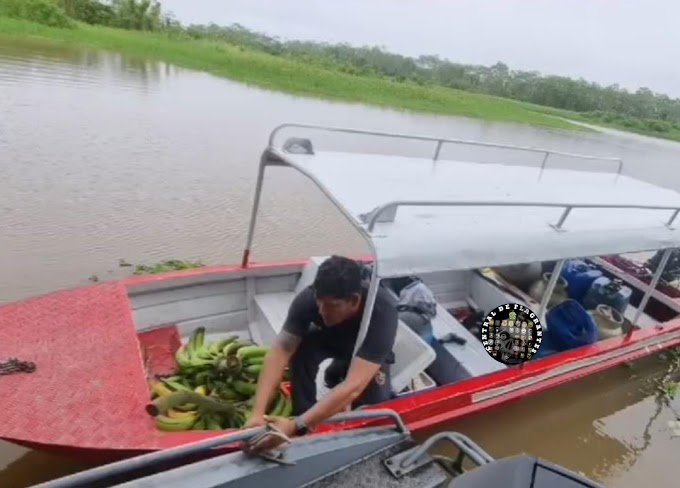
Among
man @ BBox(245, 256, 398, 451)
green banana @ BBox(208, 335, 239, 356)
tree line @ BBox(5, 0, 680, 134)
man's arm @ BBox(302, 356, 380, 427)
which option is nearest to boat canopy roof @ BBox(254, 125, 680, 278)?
man @ BBox(245, 256, 398, 451)

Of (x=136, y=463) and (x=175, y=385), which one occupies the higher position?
(x=136, y=463)

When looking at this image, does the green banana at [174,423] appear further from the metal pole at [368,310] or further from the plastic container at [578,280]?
the plastic container at [578,280]

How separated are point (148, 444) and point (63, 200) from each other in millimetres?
5956

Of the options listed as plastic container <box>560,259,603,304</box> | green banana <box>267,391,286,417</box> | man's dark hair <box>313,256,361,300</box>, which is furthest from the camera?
plastic container <box>560,259,603,304</box>

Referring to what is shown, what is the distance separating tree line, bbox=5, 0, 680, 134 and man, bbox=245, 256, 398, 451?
3239 centimetres

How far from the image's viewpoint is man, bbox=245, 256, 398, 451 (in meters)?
2.68

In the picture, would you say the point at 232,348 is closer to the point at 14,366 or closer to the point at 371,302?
the point at 14,366

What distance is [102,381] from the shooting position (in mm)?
3066

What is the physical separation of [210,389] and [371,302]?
146 cm

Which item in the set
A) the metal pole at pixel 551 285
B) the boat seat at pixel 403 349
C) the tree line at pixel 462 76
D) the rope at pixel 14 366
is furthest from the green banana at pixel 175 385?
the tree line at pixel 462 76

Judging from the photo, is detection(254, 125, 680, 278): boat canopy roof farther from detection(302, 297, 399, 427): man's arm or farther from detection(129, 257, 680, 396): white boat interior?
detection(129, 257, 680, 396): white boat interior

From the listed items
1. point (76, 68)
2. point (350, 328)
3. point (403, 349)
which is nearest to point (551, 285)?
point (403, 349)

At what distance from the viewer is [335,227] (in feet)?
29.4

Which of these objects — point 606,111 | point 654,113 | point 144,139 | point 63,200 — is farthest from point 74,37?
point 654,113
